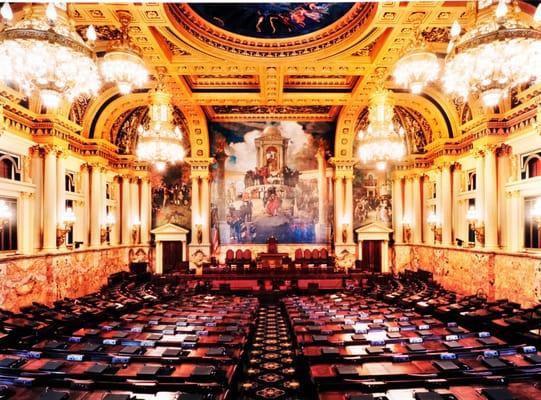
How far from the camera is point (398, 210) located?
A: 20203 mm

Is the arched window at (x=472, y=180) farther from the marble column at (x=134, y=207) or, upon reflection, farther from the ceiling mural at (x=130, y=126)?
the marble column at (x=134, y=207)

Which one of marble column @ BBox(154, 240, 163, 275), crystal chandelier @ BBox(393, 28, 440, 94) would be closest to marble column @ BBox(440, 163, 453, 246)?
crystal chandelier @ BBox(393, 28, 440, 94)

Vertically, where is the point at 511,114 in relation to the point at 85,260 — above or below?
above

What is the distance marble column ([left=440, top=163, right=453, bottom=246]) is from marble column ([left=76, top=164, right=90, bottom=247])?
15853 millimetres

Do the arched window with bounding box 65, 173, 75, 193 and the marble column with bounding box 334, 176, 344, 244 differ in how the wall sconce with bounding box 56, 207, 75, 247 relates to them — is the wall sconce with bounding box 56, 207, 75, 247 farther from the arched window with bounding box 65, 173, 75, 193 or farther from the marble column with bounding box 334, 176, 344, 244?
the marble column with bounding box 334, 176, 344, 244

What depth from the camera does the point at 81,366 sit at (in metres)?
5.07

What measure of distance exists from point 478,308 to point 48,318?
37.2 ft

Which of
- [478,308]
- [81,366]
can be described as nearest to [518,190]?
[478,308]

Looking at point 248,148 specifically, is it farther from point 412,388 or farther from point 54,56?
point 412,388

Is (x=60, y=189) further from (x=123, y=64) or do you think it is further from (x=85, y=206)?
(x=123, y=64)

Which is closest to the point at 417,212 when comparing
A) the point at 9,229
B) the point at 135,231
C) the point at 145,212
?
the point at 145,212

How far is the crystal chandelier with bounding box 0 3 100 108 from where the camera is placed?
507 centimetres

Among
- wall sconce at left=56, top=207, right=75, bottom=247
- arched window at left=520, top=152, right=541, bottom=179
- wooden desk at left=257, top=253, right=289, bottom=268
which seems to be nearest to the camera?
arched window at left=520, top=152, right=541, bottom=179

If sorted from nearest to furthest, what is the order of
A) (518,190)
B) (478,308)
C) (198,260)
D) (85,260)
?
(478,308) → (518,190) → (85,260) → (198,260)
